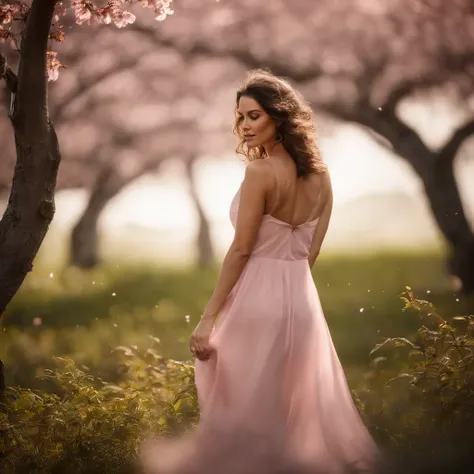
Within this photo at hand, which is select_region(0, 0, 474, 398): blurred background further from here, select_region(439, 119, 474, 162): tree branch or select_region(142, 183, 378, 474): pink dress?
select_region(142, 183, 378, 474): pink dress

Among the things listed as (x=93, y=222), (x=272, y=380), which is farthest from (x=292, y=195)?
(x=93, y=222)

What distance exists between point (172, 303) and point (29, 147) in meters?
1.89

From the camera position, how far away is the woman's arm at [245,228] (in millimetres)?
2586

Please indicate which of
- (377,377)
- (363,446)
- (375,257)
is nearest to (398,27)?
(375,257)

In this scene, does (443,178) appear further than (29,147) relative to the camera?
Yes

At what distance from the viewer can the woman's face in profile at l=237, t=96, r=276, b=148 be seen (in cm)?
269

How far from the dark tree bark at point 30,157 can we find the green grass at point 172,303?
1.45 metres

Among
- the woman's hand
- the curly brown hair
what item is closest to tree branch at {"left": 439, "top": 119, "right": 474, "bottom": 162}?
the curly brown hair

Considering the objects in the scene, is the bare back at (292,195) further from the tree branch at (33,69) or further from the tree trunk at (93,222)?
the tree trunk at (93,222)

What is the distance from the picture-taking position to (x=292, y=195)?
2674 millimetres

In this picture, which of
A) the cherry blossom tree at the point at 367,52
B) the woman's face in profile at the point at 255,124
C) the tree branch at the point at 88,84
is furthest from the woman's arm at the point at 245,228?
the tree branch at the point at 88,84

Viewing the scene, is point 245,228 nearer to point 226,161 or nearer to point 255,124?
point 255,124

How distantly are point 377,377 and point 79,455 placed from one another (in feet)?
5.66

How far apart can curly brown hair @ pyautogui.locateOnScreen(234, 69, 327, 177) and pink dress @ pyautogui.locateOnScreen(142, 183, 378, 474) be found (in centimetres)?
22
